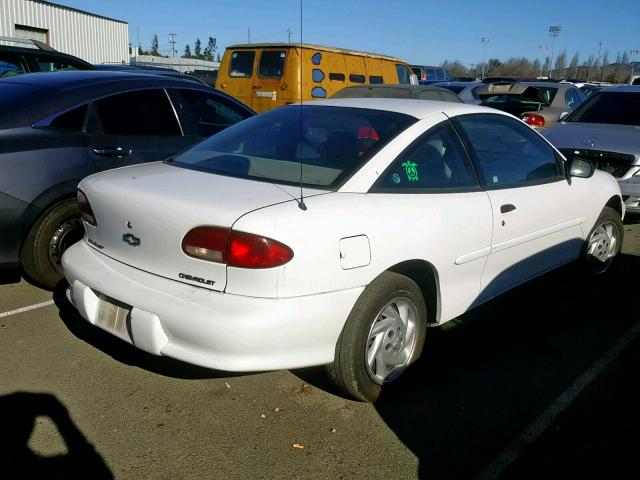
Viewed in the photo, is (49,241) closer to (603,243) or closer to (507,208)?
(507,208)

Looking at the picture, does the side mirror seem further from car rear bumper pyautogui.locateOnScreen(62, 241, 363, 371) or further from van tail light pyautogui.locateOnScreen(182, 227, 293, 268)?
van tail light pyautogui.locateOnScreen(182, 227, 293, 268)

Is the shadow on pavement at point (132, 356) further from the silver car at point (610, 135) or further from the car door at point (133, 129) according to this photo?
the silver car at point (610, 135)

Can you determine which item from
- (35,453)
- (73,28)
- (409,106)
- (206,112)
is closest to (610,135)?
(409,106)

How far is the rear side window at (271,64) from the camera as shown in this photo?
12.6m

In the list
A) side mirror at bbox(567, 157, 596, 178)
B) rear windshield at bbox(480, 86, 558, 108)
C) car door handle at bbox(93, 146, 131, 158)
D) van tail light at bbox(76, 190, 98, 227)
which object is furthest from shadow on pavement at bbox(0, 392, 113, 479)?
rear windshield at bbox(480, 86, 558, 108)

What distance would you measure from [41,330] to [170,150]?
177cm

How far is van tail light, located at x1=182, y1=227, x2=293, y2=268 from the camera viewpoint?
9.09ft

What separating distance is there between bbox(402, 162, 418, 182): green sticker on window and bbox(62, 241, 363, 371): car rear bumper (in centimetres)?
75

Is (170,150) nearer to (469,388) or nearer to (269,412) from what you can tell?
(269,412)

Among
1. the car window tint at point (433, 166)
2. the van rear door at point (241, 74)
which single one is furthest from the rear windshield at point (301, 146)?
the van rear door at point (241, 74)

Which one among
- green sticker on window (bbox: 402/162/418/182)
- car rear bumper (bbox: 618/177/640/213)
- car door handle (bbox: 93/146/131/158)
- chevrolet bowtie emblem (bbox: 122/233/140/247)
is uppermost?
green sticker on window (bbox: 402/162/418/182)

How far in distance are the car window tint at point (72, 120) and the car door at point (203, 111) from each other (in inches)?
34.1

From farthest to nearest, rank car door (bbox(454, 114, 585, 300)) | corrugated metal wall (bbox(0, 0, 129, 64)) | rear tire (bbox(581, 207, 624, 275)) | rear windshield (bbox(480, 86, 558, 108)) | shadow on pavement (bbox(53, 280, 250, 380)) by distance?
1. corrugated metal wall (bbox(0, 0, 129, 64))
2. rear windshield (bbox(480, 86, 558, 108))
3. rear tire (bbox(581, 207, 624, 275))
4. car door (bbox(454, 114, 585, 300))
5. shadow on pavement (bbox(53, 280, 250, 380))

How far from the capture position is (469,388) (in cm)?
357
